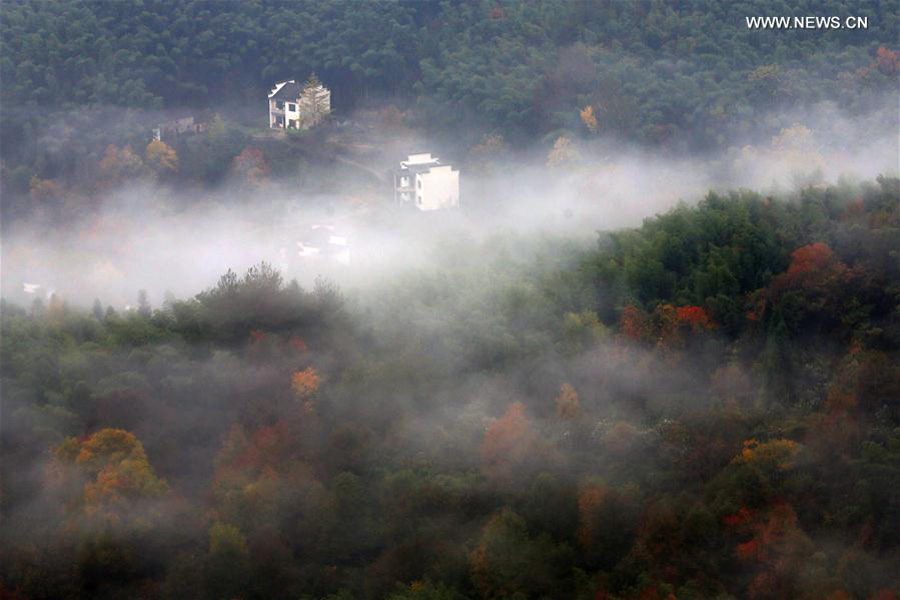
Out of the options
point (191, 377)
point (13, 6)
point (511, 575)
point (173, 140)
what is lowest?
point (511, 575)

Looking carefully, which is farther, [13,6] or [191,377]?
[13,6]

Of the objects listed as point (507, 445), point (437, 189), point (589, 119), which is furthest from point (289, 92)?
point (507, 445)

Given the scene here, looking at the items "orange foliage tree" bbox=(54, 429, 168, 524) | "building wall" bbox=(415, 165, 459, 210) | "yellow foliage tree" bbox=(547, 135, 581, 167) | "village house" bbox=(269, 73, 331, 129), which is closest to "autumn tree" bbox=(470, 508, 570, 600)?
"orange foliage tree" bbox=(54, 429, 168, 524)

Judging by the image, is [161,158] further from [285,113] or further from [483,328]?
[483,328]

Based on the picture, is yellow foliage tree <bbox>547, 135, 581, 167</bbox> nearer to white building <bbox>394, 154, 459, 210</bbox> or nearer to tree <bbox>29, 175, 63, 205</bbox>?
white building <bbox>394, 154, 459, 210</bbox>

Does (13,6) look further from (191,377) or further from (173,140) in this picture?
(191,377)

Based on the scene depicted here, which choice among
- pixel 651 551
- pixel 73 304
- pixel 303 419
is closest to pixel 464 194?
pixel 73 304

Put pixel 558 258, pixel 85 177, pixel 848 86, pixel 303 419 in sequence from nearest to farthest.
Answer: pixel 303 419 < pixel 558 258 < pixel 848 86 < pixel 85 177
